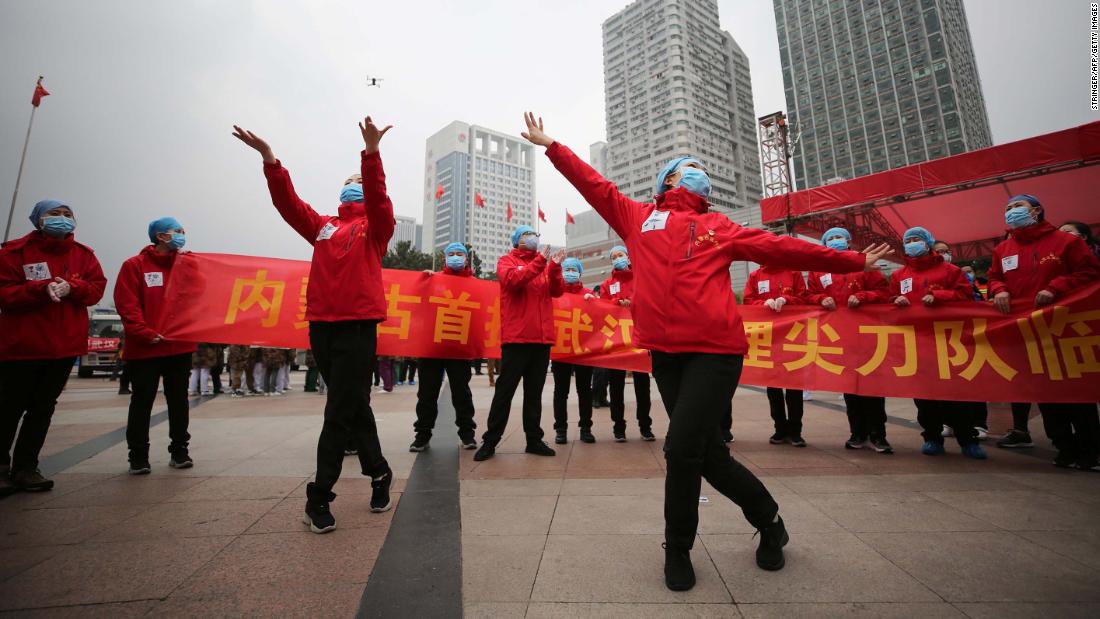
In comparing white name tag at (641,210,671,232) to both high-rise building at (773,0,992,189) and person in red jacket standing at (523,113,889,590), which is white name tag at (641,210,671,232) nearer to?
person in red jacket standing at (523,113,889,590)

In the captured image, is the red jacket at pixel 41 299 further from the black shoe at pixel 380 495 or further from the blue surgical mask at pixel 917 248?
the blue surgical mask at pixel 917 248

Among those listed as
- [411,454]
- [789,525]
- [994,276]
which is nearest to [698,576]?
[789,525]

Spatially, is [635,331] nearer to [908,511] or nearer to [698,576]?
[698,576]

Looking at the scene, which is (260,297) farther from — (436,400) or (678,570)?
(678,570)

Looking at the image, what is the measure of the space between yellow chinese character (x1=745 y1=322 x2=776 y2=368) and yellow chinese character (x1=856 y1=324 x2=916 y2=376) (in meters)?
0.83

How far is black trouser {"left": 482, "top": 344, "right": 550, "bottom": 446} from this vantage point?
4.41m

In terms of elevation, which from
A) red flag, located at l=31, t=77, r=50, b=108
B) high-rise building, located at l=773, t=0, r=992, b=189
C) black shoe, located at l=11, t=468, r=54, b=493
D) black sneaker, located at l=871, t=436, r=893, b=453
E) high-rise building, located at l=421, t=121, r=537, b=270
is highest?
high-rise building, located at l=773, t=0, r=992, b=189

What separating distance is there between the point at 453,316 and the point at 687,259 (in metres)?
3.75

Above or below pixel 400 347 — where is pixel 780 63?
above

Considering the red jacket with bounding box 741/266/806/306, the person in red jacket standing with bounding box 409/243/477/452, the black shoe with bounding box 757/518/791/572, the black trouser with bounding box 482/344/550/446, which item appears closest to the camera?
the black shoe with bounding box 757/518/791/572

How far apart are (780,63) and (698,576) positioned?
115817mm

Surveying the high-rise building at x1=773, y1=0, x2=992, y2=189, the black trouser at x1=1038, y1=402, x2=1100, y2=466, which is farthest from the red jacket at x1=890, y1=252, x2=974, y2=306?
the high-rise building at x1=773, y1=0, x2=992, y2=189

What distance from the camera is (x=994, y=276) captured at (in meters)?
4.41

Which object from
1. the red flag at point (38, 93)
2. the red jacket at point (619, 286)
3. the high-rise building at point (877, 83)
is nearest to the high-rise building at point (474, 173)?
the red flag at point (38, 93)
